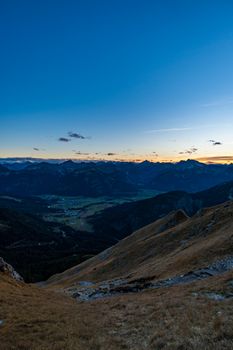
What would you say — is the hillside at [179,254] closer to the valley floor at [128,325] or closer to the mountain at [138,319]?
the mountain at [138,319]

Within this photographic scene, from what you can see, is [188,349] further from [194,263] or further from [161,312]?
[194,263]

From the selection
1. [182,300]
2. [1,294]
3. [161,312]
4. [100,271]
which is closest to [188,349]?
[161,312]

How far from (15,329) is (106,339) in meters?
7.96

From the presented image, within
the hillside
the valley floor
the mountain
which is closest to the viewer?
the valley floor

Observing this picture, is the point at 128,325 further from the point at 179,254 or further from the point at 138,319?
the point at 179,254

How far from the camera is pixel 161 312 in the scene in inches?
1044

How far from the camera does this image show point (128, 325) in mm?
24797

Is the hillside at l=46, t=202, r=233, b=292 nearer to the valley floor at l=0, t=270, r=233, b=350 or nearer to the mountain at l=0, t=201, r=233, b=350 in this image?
the mountain at l=0, t=201, r=233, b=350

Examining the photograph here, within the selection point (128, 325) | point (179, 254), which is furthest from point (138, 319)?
point (179, 254)

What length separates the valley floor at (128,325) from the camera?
63.8ft

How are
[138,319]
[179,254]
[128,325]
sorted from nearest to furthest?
[128,325], [138,319], [179,254]

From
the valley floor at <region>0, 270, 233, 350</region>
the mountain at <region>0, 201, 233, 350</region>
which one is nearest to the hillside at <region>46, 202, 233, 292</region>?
the mountain at <region>0, 201, 233, 350</region>

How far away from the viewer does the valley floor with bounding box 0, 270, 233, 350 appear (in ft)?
63.8

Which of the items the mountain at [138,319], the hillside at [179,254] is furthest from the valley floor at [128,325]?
the hillside at [179,254]
